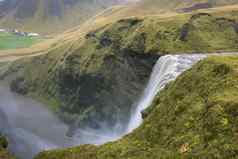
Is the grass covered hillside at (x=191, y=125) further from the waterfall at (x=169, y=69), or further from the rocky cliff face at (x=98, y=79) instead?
the rocky cliff face at (x=98, y=79)

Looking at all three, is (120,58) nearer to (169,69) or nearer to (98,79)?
(98,79)

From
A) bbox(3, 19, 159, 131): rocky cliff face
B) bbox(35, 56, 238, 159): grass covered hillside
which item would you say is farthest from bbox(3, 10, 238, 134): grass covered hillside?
bbox(35, 56, 238, 159): grass covered hillside

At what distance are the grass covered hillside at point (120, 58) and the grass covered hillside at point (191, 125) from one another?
7147 centimetres

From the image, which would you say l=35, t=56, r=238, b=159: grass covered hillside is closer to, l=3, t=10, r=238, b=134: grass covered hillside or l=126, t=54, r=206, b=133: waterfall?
l=126, t=54, r=206, b=133: waterfall

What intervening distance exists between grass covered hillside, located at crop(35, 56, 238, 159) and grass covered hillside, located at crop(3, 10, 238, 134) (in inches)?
2814

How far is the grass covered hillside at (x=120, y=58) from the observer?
111 m

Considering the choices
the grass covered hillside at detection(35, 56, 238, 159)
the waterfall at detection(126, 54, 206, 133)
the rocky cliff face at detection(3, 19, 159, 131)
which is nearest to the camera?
the grass covered hillside at detection(35, 56, 238, 159)

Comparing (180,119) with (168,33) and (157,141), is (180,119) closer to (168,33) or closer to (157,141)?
(157,141)

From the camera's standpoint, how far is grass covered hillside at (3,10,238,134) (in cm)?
11144

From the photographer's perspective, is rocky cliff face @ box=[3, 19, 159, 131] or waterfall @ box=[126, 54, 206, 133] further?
Result: rocky cliff face @ box=[3, 19, 159, 131]

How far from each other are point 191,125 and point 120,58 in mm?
95571

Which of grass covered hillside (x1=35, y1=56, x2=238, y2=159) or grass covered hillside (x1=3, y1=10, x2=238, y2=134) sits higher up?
grass covered hillside (x1=35, y1=56, x2=238, y2=159)

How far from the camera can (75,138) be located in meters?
129

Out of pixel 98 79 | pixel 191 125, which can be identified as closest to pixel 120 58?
pixel 98 79
